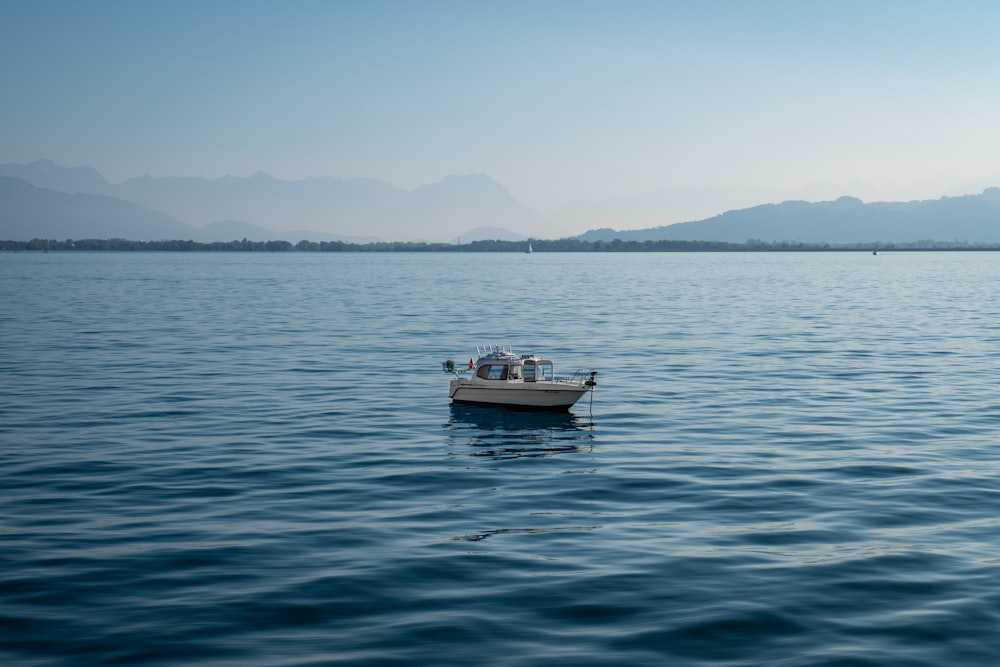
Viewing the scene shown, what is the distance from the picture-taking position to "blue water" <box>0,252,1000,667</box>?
22.8m

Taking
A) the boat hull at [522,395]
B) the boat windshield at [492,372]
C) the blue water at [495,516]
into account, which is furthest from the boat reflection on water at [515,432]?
the boat windshield at [492,372]

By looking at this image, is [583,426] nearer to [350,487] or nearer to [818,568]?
[350,487]

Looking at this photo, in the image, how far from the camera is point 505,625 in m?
23.3

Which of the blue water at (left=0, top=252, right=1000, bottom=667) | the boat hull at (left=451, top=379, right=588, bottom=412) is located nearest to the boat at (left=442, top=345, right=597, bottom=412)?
the boat hull at (left=451, top=379, right=588, bottom=412)

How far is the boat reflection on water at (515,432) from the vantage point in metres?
45.5

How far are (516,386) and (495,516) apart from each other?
22.0 metres

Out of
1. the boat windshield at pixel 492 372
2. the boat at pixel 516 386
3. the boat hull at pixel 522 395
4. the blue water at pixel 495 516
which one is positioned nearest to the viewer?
the blue water at pixel 495 516

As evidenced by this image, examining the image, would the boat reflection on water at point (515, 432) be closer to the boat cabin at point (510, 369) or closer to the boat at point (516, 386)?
the boat at point (516, 386)

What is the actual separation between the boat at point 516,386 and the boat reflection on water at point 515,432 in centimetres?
49

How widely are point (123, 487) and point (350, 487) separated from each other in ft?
26.3

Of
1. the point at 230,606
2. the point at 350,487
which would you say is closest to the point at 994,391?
the point at 350,487

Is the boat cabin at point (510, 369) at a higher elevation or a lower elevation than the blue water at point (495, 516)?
higher

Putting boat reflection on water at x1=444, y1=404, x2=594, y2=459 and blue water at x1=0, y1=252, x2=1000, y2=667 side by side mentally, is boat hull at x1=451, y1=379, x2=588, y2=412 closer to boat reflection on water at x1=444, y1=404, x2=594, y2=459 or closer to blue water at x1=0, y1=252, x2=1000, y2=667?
boat reflection on water at x1=444, y1=404, x2=594, y2=459

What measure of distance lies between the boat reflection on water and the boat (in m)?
0.49
